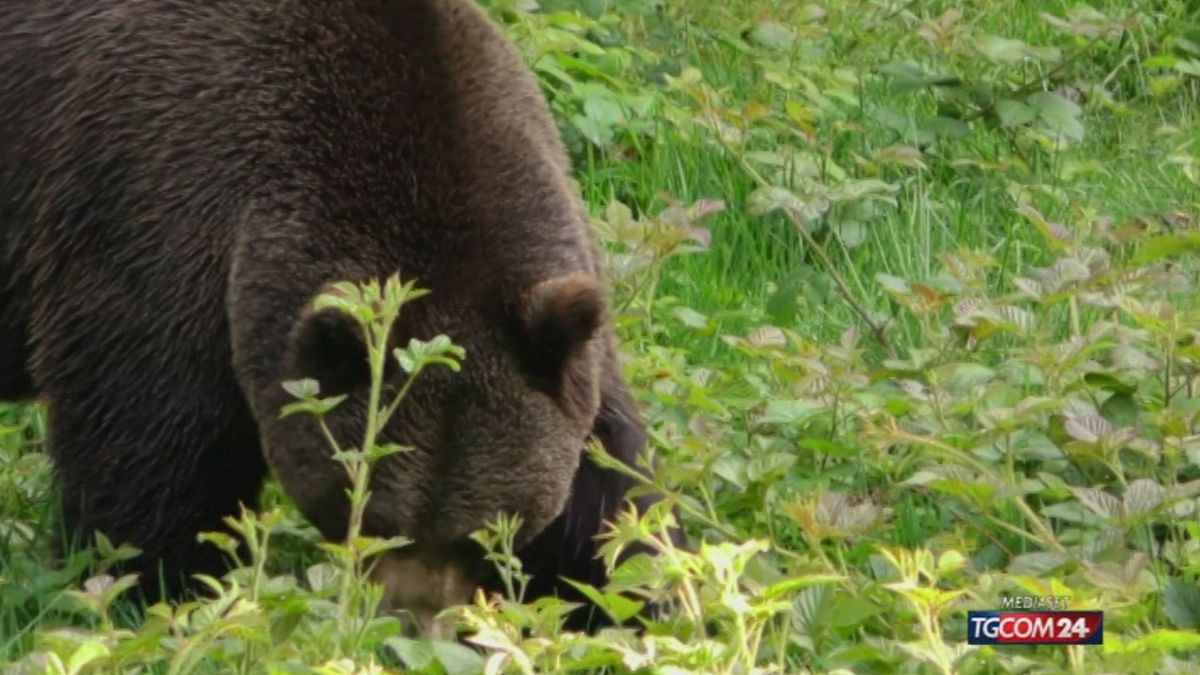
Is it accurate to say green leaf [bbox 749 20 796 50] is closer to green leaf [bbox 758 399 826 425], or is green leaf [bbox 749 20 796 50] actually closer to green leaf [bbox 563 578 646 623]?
green leaf [bbox 758 399 826 425]

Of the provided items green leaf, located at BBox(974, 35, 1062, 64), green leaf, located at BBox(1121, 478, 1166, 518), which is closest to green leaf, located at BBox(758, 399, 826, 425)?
green leaf, located at BBox(1121, 478, 1166, 518)

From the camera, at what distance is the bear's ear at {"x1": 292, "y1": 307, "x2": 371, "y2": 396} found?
16.1ft

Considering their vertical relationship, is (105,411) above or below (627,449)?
above

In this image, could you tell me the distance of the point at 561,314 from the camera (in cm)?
498

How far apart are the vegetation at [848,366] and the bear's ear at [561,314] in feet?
0.68

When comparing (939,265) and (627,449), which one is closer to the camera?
(627,449)

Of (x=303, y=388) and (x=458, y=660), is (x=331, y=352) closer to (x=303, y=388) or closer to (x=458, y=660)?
(x=303, y=388)

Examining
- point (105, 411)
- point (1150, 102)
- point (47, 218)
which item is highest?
point (47, 218)

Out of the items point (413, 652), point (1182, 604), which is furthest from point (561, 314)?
point (1182, 604)

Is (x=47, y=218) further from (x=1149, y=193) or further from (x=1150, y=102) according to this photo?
(x=1150, y=102)

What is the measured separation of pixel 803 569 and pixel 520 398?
81 centimetres

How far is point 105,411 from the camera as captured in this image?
538 cm

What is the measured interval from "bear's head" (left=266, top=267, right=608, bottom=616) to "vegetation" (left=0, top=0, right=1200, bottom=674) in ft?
0.40

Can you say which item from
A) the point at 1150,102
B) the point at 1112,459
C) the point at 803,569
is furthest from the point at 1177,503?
the point at 1150,102
